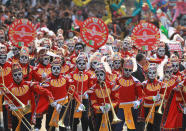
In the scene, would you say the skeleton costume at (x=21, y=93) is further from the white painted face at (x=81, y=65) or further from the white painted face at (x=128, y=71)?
the white painted face at (x=128, y=71)

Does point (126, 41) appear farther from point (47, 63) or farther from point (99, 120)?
point (99, 120)

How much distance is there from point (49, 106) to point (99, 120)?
3.52ft

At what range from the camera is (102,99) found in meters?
9.55

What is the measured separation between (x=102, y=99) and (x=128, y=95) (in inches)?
21.2

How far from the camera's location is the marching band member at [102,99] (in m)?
9.43

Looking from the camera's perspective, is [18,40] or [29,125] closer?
[29,125]

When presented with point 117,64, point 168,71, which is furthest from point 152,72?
point 117,64

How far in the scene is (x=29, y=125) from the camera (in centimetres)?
952

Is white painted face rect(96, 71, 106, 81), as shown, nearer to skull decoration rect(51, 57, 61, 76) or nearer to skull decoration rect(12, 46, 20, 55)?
skull decoration rect(51, 57, 61, 76)

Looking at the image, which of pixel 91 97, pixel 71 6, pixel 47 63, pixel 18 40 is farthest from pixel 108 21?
pixel 91 97

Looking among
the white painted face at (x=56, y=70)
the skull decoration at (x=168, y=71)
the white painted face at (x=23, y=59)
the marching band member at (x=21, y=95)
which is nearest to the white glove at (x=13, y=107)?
the marching band member at (x=21, y=95)

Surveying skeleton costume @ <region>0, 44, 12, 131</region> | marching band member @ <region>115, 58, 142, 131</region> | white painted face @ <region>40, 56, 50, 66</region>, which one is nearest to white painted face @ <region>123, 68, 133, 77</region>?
marching band member @ <region>115, 58, 142, 131</region>

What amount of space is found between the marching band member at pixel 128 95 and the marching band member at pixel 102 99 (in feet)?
0.48

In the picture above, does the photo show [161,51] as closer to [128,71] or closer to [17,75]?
[128,71]
